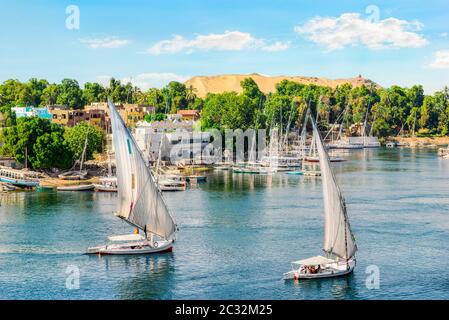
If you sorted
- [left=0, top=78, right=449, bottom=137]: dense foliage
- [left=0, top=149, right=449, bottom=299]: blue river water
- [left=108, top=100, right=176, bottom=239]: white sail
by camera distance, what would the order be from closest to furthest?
[left=0, top=149, right=449, bottom=299]: blue river water < [left=108, top=100, right=176, bottom=239]: white sail < [left=0, top=78, right=449, bottom=137]: dense foliage

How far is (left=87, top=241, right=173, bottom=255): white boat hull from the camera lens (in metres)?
46.5

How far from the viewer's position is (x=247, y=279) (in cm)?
4041

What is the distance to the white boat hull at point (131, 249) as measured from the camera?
46469 millimetres

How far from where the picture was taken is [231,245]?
4891 centimetres

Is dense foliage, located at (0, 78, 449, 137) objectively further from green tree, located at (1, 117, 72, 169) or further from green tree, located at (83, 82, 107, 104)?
green tree, located at (1, 117, 72, 169)

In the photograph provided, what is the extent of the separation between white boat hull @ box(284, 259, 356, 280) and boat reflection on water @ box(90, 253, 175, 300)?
6.83 m

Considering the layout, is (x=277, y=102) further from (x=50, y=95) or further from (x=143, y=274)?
(x=143, y=274)

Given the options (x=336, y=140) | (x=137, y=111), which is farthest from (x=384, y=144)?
(x=137, y=111)

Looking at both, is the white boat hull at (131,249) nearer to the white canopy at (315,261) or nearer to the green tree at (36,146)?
the white canopy at (315,261)

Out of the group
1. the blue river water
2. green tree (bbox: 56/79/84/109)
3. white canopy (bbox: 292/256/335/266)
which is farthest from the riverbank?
white canopy (bbox: 292/256/335/266)

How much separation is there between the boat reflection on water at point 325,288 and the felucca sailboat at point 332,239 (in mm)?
436

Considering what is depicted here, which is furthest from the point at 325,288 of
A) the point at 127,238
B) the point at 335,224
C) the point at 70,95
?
the point at 70,95

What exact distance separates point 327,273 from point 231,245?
32.3 feet

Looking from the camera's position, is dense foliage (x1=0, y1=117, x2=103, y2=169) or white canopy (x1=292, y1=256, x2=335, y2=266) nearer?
white canopy (x1=292, y1=256, x2=335, y2=266)
